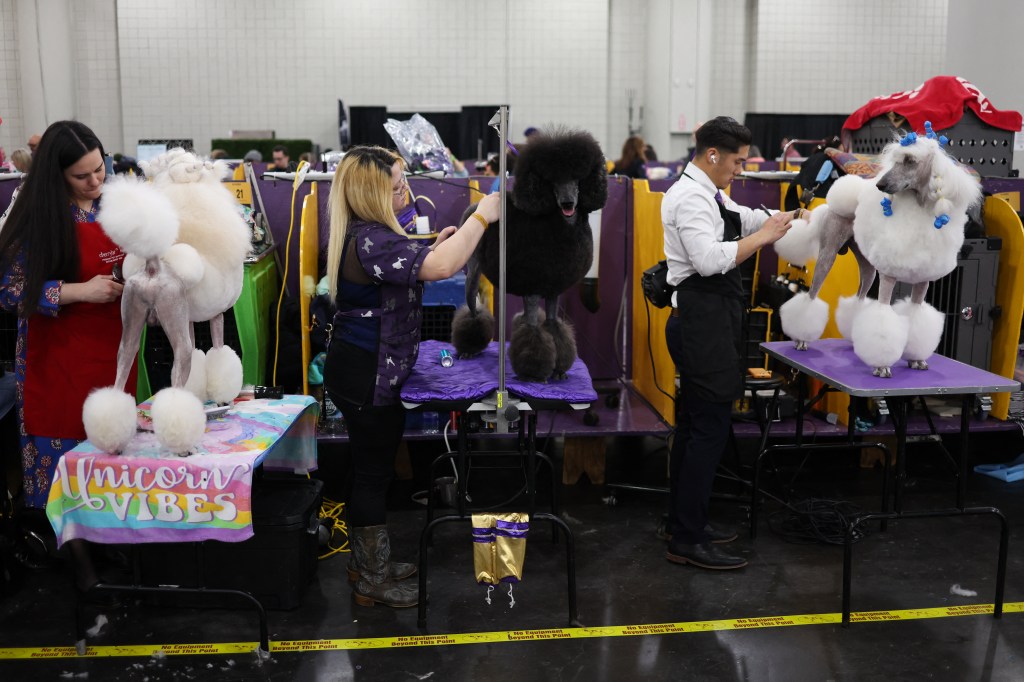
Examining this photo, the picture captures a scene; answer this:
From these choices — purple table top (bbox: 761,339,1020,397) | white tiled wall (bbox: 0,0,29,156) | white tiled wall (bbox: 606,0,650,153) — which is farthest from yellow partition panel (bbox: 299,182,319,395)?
white tiled wall (bbox: 0,0,29,156)

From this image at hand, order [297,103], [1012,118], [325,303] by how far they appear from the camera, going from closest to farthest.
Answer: [325,303] < [1012,118] < [297,103]

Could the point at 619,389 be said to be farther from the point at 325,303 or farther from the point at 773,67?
the point at 773,67

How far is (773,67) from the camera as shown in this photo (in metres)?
11.7

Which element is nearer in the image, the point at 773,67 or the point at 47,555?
the point at 47,555

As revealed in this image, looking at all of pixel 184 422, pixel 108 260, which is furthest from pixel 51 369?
pixel 184 422

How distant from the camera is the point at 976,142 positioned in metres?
4.28

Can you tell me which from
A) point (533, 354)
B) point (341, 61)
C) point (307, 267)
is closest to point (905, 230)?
point (533, 354)

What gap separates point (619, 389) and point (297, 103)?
8.55 m

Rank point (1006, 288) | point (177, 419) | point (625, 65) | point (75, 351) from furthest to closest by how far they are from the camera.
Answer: point (625, 65), point (1006, 288), point (75, 351), point (177, 419)

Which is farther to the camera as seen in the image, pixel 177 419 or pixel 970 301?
pixel 970 301

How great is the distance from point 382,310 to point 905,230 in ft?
5.49

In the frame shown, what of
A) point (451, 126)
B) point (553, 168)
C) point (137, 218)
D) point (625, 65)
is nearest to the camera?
point (137, 218)

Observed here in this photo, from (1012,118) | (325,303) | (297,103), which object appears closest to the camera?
(325,303)

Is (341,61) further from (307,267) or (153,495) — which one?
(153,495)
